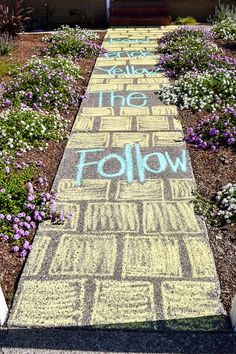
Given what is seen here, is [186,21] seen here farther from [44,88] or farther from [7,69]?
[44,88]

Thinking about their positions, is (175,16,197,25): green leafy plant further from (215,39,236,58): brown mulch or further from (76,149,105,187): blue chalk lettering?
(76,149,105,187): blue chalk lettering

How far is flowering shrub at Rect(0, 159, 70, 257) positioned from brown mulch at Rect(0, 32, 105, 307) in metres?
0.10

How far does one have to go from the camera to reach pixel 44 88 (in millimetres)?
6586

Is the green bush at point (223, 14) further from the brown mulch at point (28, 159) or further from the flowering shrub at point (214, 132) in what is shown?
the flowering shrub at point (214, 132)

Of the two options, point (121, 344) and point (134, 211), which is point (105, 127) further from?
point (121, 344)

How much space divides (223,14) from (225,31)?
1799 mm

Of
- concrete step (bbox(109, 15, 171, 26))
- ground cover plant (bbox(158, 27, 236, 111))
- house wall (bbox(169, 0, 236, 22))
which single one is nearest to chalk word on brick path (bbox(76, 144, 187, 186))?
ground cover plant (bbox(158, 27, 236, 111))

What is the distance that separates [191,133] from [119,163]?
128 centimetres

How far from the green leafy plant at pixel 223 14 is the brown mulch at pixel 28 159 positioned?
508 cm

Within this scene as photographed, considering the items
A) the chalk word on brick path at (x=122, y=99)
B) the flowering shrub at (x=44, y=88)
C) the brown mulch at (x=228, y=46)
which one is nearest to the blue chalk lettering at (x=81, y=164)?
the flowering shrub at (x=44, y=88)

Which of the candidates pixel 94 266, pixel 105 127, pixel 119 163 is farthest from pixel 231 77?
pixel 94 266

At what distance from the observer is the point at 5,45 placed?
947cm

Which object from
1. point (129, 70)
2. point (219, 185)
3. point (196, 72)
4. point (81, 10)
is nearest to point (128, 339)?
point (219, 185)

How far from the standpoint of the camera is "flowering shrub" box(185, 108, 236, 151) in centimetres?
524
